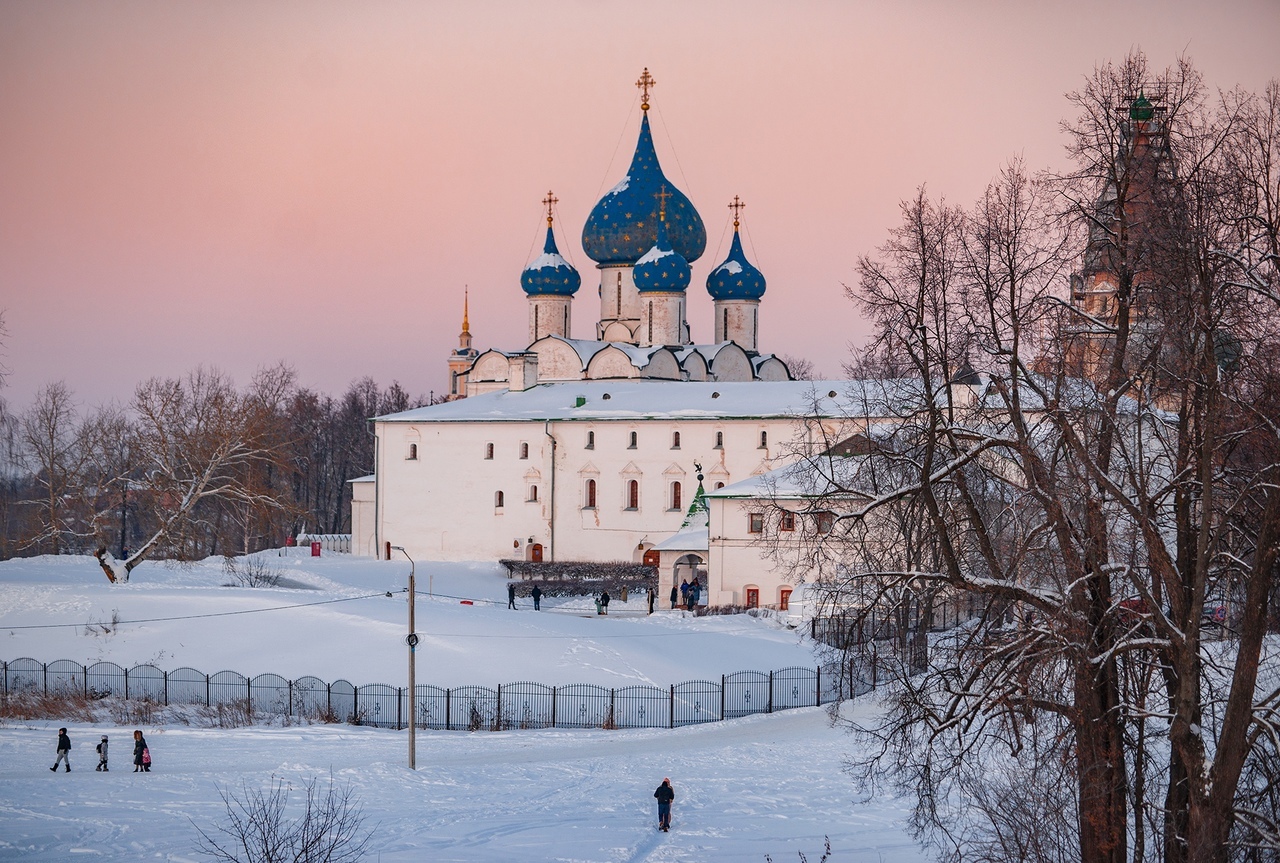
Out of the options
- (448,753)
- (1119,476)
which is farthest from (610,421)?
(1119,476)

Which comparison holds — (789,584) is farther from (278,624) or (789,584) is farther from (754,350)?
(754,350)

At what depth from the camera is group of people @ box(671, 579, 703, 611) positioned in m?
37.8

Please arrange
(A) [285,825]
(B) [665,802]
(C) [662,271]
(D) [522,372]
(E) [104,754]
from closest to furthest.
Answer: (A) [285,825]
(B) [665,802]
(E) [104,754]
(C) [662,271]
(D) [522,372]

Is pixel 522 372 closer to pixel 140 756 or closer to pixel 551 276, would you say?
pixel 551 276

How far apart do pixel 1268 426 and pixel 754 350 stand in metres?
47.6

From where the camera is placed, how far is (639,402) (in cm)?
4912

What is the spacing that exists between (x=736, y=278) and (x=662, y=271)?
468cm

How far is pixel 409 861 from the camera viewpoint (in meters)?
15.7

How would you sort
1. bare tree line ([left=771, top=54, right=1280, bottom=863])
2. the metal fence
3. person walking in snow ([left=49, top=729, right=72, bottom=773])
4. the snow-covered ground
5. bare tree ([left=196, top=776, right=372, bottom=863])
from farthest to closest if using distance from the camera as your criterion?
the metal fence < person walking in snow ([left=49, top=729, right=72, bottom=773]) < the snow-covered ground < bare tree ([left=196, top=776, right=372, bottom=863]) < bare tree line ([left=771, top=54, right=1280, bottom=863])

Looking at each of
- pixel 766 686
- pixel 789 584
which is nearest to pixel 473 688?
pixel 766 686

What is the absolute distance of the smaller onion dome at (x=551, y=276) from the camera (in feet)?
186

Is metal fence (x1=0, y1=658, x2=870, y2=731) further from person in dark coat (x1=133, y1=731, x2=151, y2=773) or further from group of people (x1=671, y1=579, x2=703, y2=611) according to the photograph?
group of people (x1=671, y1=579, x2=703, y2=611)

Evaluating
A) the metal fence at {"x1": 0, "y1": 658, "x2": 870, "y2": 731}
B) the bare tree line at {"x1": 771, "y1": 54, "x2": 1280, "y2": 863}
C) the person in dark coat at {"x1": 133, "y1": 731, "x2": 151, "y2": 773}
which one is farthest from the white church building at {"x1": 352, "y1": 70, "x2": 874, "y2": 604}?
the bare tree line at {"x1": 771, "y1": 54, "x2": 1280, "y2": 863}

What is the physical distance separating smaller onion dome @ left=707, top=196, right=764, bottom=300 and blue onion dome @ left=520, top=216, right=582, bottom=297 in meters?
5.56
